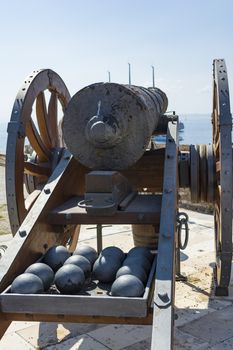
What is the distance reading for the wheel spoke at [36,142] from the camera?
4.93 metres

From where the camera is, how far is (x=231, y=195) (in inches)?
152

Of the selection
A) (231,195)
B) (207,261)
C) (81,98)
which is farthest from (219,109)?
(207,261)

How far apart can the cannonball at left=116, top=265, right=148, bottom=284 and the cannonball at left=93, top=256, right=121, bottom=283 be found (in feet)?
0.28

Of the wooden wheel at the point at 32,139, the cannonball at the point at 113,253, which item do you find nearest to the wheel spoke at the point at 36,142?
the wooden wheel at the point at 32,139

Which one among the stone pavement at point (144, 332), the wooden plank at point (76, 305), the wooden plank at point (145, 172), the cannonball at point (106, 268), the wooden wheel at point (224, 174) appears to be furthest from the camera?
the wooden plank at point (145, 172)

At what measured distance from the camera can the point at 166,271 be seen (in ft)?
9.44

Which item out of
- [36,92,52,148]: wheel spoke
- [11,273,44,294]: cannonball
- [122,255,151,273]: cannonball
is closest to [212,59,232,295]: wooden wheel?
[122,255,151,273]: cannonball

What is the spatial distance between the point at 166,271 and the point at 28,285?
789 mm

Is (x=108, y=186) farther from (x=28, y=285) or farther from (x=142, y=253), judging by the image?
(x=28, y=285)

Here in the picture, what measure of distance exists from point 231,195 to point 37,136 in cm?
218

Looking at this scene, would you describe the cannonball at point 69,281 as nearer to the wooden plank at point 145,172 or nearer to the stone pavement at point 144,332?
the stone pavement at point 144,332

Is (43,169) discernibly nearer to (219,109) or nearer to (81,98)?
(81,98)

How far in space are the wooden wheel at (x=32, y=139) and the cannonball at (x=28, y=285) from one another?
1596 millimetres

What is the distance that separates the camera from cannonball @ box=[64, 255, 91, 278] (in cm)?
304
